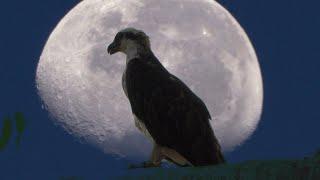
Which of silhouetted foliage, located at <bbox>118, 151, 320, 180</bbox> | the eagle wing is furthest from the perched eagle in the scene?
silhouetted foliage, located at <bbox>118, 151, 320, 180</bbox>

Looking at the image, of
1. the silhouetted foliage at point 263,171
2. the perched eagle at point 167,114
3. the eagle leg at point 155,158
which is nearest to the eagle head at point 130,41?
the perched eagle at point 167,114

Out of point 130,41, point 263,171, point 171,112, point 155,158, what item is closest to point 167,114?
point 171,112

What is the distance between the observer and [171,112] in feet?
34.5

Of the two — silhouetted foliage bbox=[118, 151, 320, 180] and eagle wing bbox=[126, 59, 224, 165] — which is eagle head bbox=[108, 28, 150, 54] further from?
silhouetted foliage bbox=[118, 151, 320, 180]

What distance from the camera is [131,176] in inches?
282

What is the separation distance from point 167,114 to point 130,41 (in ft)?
4.75

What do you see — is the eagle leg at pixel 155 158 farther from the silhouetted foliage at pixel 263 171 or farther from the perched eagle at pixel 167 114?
the silhouetted foliage at pixel 263 171

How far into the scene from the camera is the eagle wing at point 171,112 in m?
10.0

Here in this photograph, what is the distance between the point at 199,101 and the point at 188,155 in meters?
0.85

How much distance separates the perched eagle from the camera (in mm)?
10047

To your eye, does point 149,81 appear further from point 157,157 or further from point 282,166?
point 282,166

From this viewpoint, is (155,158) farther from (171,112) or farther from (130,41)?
(130,41)

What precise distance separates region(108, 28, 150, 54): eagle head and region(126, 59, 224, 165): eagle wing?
0.34 meters

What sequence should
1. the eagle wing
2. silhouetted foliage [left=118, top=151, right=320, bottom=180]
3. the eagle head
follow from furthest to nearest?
the eagle head
the eagle wing
silhouetted foliage [left=118, top=151, right=320, bottom=180]
